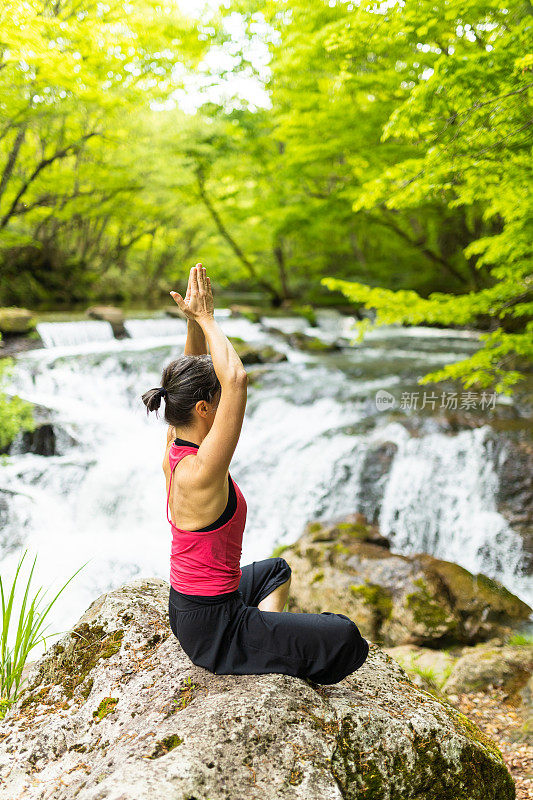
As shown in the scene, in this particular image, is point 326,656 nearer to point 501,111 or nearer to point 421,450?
point 501,111

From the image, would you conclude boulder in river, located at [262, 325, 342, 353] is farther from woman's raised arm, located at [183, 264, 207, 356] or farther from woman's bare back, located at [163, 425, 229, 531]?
woman's bare back, located at [163, 425, 229, 531]

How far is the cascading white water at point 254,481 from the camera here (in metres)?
6.51

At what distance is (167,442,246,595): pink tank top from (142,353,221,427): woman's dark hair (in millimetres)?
151

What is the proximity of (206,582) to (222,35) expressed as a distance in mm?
13542

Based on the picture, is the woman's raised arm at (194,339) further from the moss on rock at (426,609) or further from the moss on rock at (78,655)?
the moss on rock at (426,609)

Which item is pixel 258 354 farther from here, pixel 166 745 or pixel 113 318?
pixel 166 745

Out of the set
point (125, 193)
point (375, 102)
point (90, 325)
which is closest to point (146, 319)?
point (90, 325)

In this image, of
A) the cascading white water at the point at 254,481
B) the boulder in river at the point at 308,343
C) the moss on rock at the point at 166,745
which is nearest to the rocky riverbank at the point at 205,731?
the moss on rock at the point at 166,745

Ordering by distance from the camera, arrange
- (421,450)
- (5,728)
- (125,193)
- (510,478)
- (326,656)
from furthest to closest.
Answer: (125,193) → (421,450) → (510,478) → (5,728) → (326,656)

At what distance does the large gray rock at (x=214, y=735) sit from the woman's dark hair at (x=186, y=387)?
108 cm

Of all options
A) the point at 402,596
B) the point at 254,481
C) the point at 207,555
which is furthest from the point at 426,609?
the point at 207,555

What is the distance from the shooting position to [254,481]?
798cm

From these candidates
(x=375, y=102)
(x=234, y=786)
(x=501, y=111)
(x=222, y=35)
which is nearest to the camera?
(x=234, y=786)

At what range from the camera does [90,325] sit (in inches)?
539
